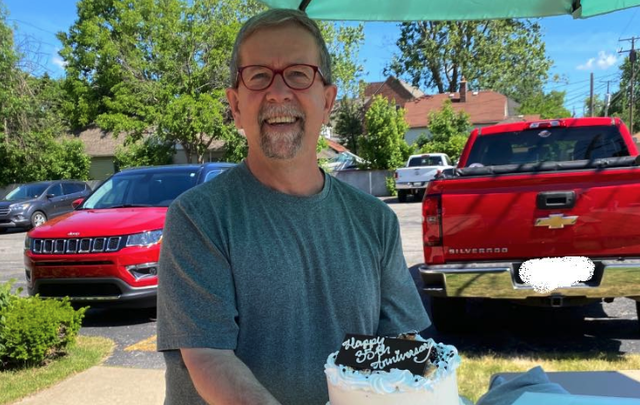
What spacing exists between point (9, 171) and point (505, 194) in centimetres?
2886

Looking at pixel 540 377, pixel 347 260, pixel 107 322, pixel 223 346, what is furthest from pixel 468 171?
pixel 107 322

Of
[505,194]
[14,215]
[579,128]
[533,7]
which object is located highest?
[533,7]

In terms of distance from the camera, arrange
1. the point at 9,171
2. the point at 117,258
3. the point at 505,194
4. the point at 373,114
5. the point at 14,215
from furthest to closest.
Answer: the point at 9,171 → the point at 373,114 → the point at 14,215 → the point at 117,258 → the point at 505,194

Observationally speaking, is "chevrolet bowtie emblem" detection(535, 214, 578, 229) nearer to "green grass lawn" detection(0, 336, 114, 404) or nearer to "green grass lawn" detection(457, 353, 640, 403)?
"green grass lawn" detection(457, 353, 640, 403)

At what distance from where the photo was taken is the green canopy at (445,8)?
3.12 meters

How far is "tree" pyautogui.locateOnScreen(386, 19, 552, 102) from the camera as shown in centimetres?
3900

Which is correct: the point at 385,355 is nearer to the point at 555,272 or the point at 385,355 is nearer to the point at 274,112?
the point at 274,112

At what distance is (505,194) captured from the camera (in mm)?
4242

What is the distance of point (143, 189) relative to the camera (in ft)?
22.0

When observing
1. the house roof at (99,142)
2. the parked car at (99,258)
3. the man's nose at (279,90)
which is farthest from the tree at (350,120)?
the man's nose at (279,90)

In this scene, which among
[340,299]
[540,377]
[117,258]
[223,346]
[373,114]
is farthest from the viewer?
[373,114]

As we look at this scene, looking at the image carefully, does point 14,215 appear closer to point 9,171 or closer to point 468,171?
point 9,171

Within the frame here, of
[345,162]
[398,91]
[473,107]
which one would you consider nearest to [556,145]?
[345,162]

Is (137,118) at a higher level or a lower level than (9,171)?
higher
